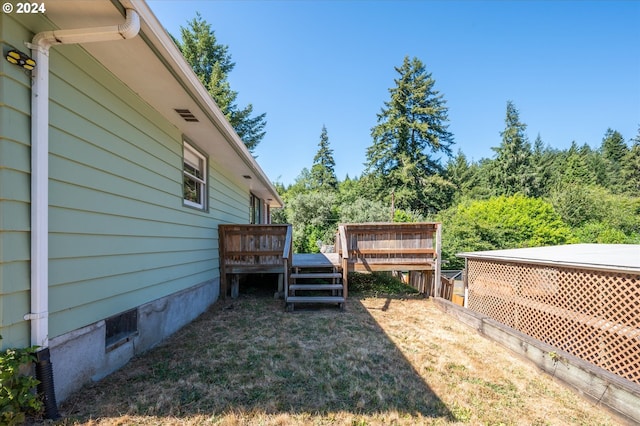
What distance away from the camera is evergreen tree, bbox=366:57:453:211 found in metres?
24.4

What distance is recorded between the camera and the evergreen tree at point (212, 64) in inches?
629

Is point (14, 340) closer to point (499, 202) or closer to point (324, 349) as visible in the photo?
point (324, 349)

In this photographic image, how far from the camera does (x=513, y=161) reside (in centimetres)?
2569

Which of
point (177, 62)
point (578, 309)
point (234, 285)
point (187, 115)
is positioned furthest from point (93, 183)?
point (578, 309)

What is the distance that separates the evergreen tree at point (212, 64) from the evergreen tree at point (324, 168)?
705 inches

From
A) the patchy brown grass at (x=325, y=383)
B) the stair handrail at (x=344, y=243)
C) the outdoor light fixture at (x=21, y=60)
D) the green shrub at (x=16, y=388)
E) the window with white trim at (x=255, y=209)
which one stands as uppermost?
the outdoor light fixture at (x=21, y=60)

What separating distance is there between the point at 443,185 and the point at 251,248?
21.9m

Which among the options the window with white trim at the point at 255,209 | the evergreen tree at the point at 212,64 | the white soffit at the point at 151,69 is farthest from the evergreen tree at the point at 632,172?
the white soffit at the point at 151,69

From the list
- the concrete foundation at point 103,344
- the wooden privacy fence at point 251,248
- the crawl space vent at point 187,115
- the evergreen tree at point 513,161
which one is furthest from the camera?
the evergreen tree at point 513,161

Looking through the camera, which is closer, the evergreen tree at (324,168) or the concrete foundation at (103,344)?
the concrete foundation at (103,344)

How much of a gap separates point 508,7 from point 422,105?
17498 mm

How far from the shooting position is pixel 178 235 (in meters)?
4.12

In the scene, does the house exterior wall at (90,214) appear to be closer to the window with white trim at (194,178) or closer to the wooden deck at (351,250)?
the window with white trim at (194,178)

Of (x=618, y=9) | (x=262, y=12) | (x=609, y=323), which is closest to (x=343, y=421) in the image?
(x=609, y=323)
